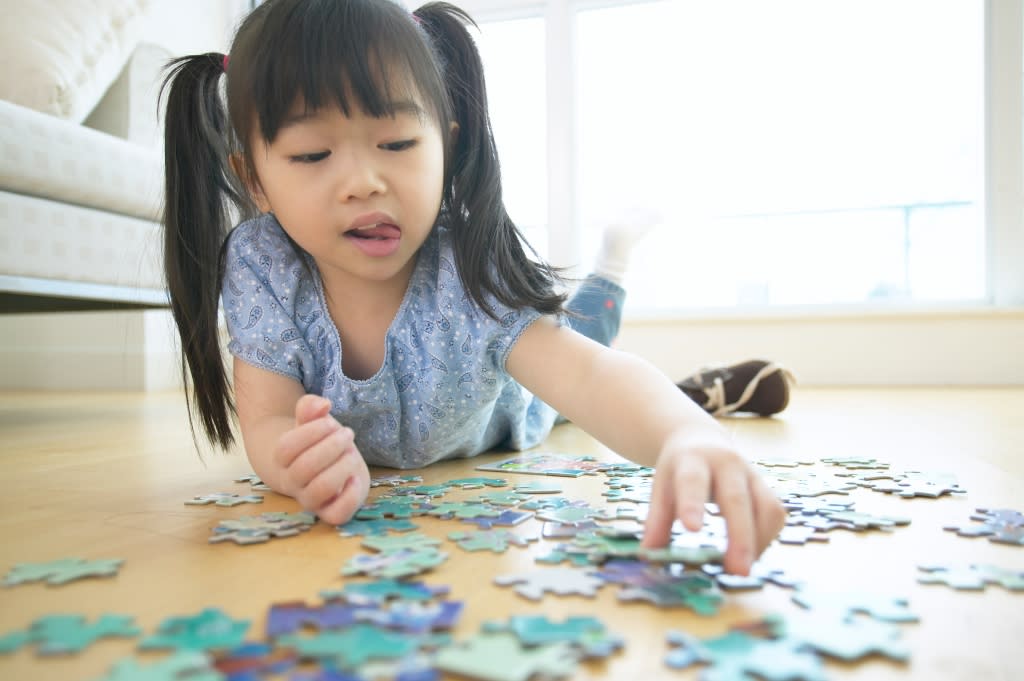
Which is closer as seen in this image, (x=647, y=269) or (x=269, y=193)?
(x=269, y=193)

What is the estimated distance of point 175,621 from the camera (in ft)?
1.87

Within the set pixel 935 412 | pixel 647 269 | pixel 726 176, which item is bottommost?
pixel 935 412

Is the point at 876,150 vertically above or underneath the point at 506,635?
above

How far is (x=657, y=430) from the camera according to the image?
865 mm

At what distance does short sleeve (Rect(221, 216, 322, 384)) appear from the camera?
1.17 m

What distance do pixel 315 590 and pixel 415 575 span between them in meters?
0.08

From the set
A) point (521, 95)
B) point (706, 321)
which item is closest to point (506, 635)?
point (706, 321)

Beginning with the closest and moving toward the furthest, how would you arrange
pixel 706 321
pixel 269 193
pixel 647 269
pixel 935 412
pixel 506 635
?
pixel 506 635
pixel 269 193
pixel 935 412
pixel 706 321
pixel 647 269

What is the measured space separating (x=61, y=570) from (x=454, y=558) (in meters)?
0.35

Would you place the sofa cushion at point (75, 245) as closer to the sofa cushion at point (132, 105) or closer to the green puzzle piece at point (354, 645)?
the sofa cushion at point (132, 105)

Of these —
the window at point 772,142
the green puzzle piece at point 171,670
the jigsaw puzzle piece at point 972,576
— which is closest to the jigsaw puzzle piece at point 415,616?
the green puzzle piece at point 171,670

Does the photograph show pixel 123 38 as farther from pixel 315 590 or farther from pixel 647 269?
pixel 315 590

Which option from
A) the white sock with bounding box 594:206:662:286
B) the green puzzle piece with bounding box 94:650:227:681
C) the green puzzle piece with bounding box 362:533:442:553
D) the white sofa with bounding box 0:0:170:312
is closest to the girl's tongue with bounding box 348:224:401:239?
the green puzzle piece with bounding box 362:533:442:553

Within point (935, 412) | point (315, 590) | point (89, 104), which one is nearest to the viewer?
point (315, 590)
